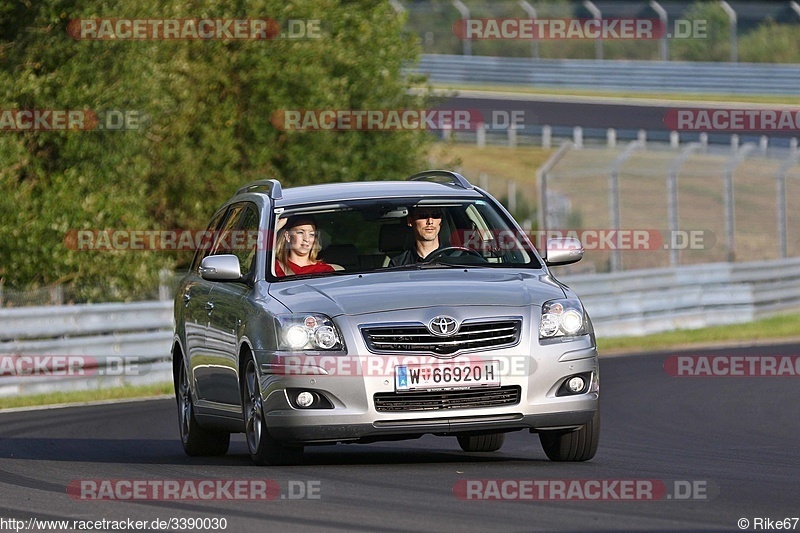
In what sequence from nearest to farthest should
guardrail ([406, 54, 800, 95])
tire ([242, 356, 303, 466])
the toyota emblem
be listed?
the toyota emblem < tire ([242, 356, 303, 466]) < guardrail ([406, 54, 800, 95])

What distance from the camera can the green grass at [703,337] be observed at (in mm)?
24547

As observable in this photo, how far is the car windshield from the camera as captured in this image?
1071 centimetres

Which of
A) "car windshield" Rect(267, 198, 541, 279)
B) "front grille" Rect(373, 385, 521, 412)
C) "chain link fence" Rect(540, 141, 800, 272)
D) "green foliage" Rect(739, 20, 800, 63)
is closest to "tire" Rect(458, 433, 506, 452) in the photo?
"car windshield" Rect(267, 198, 541, 279)

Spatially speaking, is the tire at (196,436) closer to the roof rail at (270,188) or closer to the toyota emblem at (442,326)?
the roof rail at (270,188)

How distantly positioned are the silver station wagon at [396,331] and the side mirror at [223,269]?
1 cm

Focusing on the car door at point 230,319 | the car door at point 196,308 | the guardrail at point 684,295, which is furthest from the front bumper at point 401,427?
the guardrail at point 684,295

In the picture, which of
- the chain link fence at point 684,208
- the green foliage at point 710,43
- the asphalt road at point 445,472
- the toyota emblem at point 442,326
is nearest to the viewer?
the asphalt road at point 445,472

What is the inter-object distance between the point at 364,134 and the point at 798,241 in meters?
19.2

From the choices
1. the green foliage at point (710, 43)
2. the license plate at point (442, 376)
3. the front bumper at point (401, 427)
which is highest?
the license plate at point (442, 376)

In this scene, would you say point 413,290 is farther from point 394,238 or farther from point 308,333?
point 394,238

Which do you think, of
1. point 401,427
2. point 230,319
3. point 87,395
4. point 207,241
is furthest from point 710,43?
point 401,427

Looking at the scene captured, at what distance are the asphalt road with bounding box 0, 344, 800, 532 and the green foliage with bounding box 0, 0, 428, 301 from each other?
5.91 metres

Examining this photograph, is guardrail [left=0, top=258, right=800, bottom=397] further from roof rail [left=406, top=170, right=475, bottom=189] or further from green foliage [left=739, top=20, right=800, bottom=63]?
green foliage [left=739, top=20, right=800, bottom=63]

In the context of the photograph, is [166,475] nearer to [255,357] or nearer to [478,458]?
[255,357]
